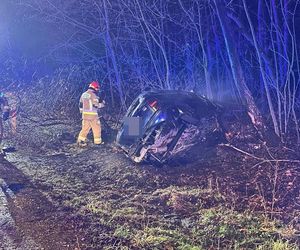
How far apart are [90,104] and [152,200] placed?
137 inches

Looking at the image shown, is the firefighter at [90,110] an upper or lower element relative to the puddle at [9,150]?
upper

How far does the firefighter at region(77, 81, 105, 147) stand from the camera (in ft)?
26.2

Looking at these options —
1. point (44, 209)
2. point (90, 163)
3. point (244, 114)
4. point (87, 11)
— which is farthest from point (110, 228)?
point (87, 11)

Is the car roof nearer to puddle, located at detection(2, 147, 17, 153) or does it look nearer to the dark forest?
the dark forest

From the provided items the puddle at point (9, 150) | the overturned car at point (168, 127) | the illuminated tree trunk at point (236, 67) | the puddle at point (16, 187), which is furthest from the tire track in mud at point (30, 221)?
the illuminated tree trunk at point (236, 67)

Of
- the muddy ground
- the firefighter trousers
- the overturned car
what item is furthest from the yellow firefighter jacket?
the overturned car

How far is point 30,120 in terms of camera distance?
440 inches

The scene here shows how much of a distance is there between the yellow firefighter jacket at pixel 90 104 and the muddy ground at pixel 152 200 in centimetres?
87

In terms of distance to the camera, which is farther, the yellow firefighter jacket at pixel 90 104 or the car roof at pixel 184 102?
the yellow firefighter jacket at pixel 90 104

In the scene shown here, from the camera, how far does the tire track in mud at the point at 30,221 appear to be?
13.2ft

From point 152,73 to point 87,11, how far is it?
9.22 ft

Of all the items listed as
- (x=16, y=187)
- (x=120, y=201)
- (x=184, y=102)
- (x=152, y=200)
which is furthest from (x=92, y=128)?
(x=152, y=200)

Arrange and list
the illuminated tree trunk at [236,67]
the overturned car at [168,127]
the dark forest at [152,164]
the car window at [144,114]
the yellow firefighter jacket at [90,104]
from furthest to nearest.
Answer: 1. the yellow firefighter jacket at [90,104]
2. the illuminated tree trunk at [236,67]
3. the car window at [144,114]
4. the overturned car at [168,127]
5. the dark forest at [152,164]

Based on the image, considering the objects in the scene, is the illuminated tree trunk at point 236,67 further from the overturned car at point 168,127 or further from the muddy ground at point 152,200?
the overturned car at point 168,127
